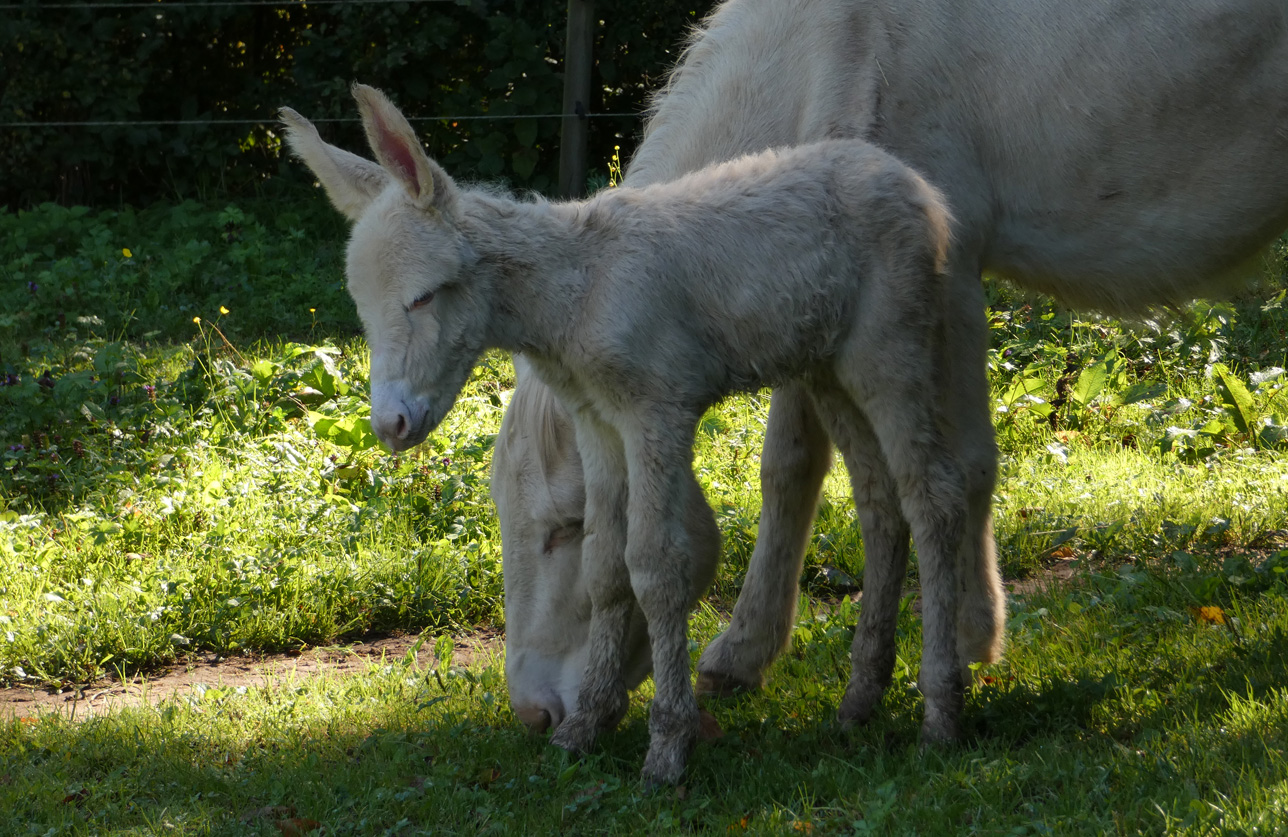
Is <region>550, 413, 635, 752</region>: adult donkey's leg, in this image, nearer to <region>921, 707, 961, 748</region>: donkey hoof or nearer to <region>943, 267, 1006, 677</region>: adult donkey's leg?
<region>921, 707, 961, 748</region>: donkey hoof

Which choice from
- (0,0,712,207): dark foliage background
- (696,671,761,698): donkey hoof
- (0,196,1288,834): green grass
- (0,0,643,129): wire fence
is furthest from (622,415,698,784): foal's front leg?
(0,0,712,207): dark foliage background

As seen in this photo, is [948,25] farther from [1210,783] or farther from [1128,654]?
[1210,783]

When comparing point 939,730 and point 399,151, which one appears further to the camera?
point 939,730

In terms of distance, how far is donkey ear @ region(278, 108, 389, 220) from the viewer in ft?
10.6

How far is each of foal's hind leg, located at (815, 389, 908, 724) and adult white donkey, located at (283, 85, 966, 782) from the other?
0.78 ft

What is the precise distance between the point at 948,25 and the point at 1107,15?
0.52 metres

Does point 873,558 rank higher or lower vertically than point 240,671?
higher

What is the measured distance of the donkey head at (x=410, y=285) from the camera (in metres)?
2.99

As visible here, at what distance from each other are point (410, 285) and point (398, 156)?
0.31 m

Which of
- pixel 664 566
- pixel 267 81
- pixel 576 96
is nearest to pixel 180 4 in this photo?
pixel 267 81

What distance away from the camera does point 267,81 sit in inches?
431

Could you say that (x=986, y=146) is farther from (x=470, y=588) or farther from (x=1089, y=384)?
(x=1089, y=384)

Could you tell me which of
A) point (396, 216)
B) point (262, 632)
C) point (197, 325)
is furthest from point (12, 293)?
point (396, 216)

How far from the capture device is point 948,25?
4.23 meters
